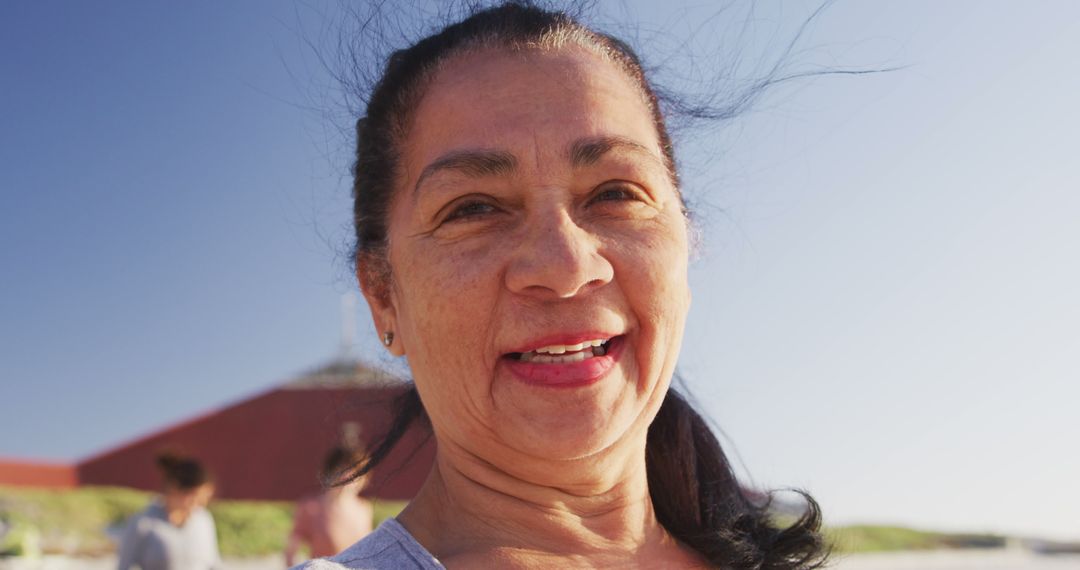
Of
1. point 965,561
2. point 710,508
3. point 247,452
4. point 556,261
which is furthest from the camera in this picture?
point 247,452

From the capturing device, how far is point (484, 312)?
152cm

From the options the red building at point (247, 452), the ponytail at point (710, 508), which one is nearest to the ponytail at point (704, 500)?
the ponytail at point (710, 508)

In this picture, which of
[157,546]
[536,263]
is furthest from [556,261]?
[157,546]

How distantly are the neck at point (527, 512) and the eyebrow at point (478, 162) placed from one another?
52cm

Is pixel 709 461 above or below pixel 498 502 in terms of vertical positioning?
above

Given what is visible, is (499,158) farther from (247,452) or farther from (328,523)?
(247,452)

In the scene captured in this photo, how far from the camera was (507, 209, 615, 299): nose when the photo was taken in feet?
4.85

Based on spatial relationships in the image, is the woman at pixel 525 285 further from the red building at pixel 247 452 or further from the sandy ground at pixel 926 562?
the red building at pixel 247 452

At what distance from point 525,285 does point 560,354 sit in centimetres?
13

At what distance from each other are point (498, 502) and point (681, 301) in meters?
0.50

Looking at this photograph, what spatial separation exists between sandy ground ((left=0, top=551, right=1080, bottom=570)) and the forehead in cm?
1211

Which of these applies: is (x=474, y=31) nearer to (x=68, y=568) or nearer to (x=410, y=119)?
(x=410, y=119)

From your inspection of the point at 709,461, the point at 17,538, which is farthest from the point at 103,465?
the point at 709,461

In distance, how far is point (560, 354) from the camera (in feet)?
5.00
